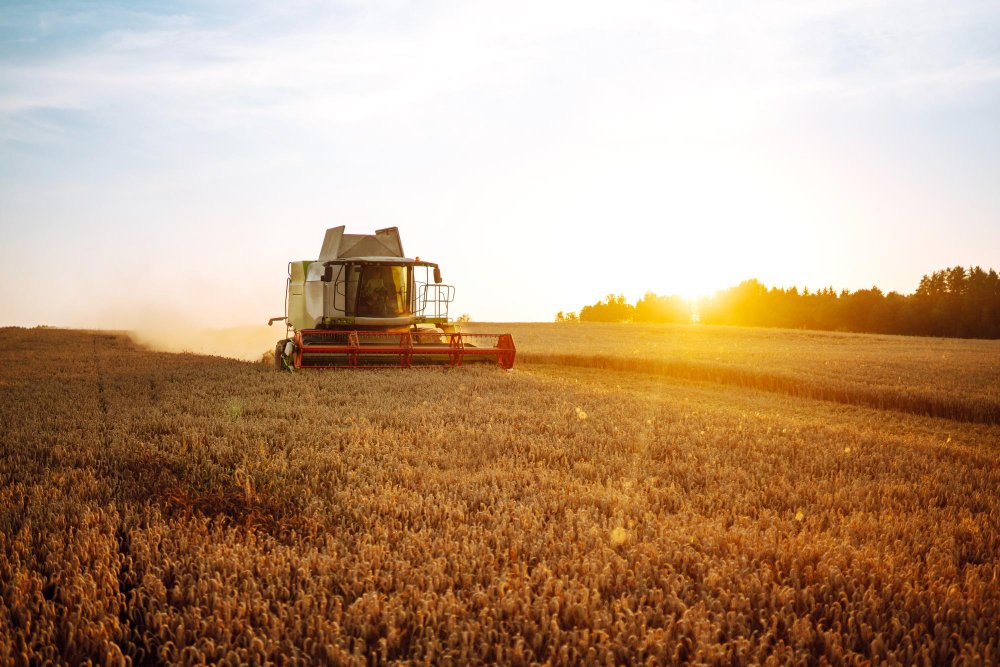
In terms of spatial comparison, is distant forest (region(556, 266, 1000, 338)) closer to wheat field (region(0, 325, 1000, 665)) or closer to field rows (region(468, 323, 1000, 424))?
field rows (region(468, 323, 1000, 424))

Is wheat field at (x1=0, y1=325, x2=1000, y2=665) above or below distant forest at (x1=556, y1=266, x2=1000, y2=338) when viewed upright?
below

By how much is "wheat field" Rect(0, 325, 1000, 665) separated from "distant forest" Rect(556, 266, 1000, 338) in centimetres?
6950

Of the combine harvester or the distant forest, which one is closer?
the combine harvester

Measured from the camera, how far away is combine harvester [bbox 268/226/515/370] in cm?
1588

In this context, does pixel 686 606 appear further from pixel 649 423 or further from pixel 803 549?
pixel 649 423

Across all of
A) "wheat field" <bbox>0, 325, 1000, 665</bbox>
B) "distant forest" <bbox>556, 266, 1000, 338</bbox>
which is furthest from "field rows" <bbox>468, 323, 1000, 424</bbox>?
"distant forest" <bbox>556, 266, 1000, 338</bbox>

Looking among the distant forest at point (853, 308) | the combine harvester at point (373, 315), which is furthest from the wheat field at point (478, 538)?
the distant forest at point (853, 308)

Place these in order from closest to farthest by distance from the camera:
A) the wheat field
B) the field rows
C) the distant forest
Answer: the wheat field, the field rows, the distant forest

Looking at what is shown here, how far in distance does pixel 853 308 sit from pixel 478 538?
268 feet

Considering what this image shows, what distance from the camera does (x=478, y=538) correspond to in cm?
399

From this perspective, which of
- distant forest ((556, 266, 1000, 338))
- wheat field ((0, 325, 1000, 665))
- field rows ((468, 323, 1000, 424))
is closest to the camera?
wheat field ((0, 325, 1000, 665))

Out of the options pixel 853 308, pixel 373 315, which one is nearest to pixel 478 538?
pixel 373 315

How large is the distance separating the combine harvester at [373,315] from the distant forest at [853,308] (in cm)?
6586

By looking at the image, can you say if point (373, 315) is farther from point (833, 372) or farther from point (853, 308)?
point (853, 308)
